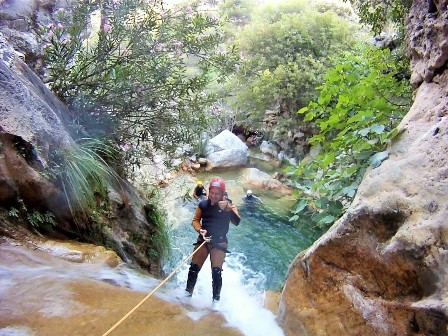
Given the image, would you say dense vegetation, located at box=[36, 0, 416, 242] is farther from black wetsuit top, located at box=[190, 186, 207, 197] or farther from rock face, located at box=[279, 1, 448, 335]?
black wetsuit top, located at box=[190, 186, 207, 197]

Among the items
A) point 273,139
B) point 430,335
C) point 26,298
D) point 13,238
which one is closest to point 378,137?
point 430,335

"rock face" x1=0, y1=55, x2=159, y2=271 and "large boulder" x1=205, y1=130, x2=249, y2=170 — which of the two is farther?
"large boulder" x1=205, y1=130, x2=249, y2=170

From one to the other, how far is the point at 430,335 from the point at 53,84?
20.0ft

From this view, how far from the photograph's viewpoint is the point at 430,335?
239 cm

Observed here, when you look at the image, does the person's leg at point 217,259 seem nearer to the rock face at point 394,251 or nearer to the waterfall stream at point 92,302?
the waterfall stream at point 92,302

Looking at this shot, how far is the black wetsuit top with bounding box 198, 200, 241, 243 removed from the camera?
463 cm

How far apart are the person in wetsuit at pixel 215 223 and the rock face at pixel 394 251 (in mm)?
1072

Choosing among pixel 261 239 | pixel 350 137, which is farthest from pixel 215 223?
pixel 261 239

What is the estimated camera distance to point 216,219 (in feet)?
15.3

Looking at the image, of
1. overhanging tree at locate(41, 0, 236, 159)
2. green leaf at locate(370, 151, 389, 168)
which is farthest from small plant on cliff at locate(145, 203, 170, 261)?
green leaf at locate(370, 151, 389, 168)

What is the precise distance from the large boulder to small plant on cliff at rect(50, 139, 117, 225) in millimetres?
13616

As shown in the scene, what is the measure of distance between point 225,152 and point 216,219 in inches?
588

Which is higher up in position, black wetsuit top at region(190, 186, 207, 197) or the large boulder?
the large boulder

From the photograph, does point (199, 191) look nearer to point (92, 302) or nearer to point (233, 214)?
point (233, 214)
